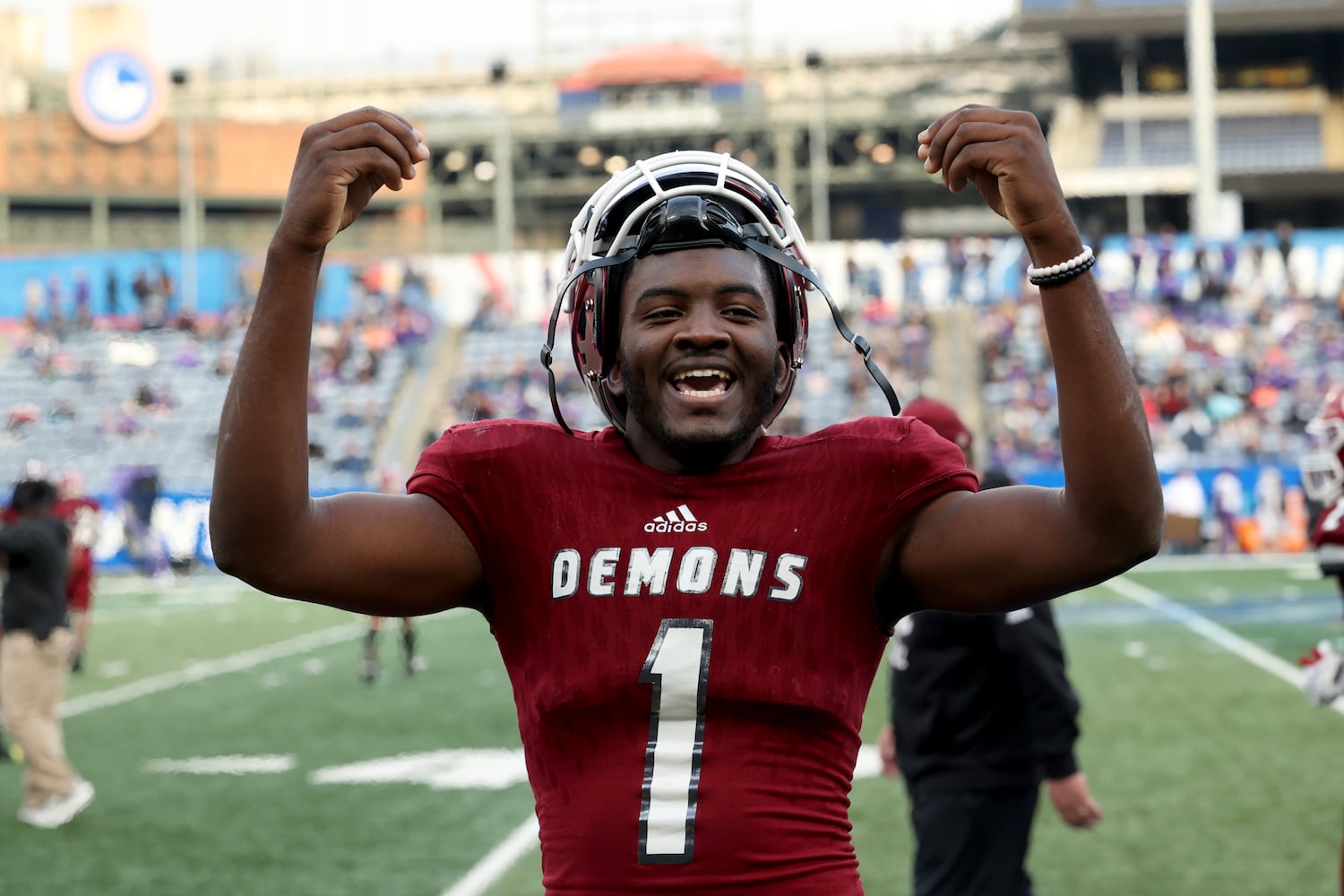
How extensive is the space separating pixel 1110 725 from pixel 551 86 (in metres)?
47.2

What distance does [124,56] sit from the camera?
46.9 m

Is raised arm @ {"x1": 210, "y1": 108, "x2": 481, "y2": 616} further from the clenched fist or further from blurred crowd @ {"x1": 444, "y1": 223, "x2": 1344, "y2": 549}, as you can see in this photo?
blurred crowd @ {"x1": 444, "y1": 223, "x2": 1344, "y2": 549}

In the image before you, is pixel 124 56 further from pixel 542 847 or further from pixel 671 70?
pixel 542 847

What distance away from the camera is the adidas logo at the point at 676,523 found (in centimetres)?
226

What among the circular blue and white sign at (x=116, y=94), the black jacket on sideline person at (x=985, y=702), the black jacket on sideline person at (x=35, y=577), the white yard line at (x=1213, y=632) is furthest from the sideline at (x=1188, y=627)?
the circular blue and white sign at (x=116, y=94)

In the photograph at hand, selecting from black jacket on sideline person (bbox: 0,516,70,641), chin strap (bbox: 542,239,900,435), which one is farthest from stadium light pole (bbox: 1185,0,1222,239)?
chin strap (bbox: 542,239,900,435)

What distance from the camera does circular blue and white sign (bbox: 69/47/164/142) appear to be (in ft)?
153

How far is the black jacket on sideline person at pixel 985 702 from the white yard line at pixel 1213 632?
16.8ft

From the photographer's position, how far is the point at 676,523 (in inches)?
89.3

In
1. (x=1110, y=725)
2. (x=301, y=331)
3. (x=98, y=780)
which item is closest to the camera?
(x=301, y=331)

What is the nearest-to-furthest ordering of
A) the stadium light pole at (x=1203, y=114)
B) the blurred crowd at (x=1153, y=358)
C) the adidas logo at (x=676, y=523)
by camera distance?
the adidas logo at (x=676, y=523), the blurred crowd at (x=1153, y=358), the stadium light pole at (x=1203, y=114)

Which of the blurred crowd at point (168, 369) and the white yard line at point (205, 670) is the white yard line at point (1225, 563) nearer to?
the white yard line at point (205, 670)

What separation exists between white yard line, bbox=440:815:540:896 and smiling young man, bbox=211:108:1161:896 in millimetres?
4572

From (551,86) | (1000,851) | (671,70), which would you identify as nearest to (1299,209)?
(671,70)
